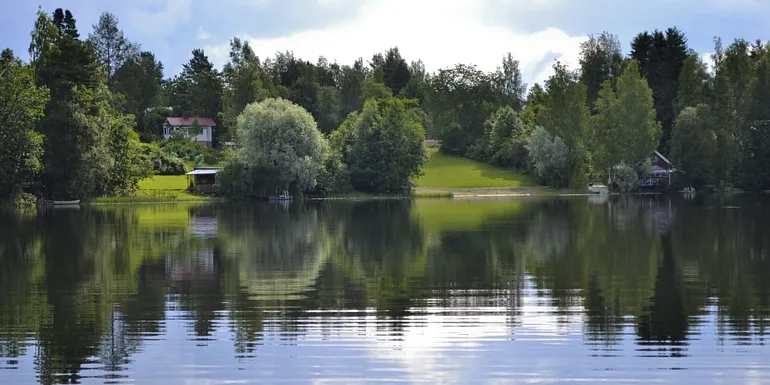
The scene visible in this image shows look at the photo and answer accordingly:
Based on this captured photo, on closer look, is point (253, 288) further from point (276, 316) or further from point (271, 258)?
point (271, 258)

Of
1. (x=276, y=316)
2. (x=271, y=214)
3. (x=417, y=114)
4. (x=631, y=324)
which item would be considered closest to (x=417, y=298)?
(x=276, y=316)

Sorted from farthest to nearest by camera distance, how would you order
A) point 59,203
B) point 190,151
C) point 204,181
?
1. point 190,151
2. point 204,181
3. point 59,203

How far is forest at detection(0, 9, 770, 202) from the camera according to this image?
81812 mm

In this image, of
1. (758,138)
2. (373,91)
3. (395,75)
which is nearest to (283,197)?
(758,138)

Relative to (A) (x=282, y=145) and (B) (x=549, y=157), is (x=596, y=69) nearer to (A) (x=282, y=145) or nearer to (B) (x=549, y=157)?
(B) (x=549, y=157)

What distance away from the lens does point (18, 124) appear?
75750 millimetres

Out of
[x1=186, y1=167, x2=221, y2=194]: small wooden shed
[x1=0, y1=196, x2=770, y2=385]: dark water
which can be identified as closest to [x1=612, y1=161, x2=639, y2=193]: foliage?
→ [x1=186, y1=167, x2=221, y2=194]: small wooden shed

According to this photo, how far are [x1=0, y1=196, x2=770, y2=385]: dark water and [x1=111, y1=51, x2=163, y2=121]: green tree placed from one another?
94359 mm

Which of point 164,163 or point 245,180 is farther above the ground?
point 164,163

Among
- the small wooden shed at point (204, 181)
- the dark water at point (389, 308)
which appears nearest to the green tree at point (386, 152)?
the small wooden shed at point (204, 181)

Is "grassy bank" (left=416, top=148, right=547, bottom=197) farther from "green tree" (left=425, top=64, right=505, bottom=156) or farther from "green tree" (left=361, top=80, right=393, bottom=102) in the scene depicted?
"green tree" (left=361, top=80, right=393, bottom=102)

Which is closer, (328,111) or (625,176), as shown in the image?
(625,176)

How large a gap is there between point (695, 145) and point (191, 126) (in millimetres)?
69390

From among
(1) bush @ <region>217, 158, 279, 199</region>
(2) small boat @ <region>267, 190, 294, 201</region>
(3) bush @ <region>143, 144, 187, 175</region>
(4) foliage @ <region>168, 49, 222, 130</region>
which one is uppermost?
(4) foliage @ <region>168, 49, 222, 130</region>
